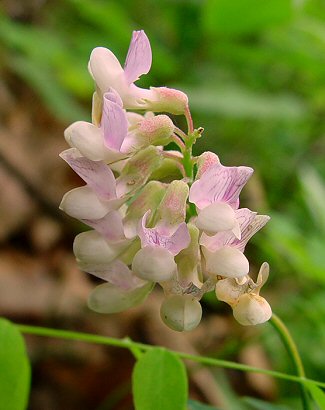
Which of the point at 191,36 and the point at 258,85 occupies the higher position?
the point at 191,36

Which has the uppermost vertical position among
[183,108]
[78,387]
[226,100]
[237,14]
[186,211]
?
[183,108]

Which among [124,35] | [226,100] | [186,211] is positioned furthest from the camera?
[124,35]

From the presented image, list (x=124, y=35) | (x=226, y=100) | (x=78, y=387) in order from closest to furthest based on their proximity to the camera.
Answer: (x=78, y=387)
(x=226, y=100)
(x=124, y=35)

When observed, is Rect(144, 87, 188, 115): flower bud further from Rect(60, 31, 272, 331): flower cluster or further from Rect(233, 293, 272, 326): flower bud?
Rect(233, 293, 272, 326): flower bud

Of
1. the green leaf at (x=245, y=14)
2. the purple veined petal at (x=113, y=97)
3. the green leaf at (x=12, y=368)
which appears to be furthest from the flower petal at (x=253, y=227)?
the green leaf at (x=245, y=14)

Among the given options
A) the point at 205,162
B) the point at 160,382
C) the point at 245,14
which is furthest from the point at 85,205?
the point at 245,14

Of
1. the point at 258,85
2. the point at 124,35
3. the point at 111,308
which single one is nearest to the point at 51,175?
the point at 124,35

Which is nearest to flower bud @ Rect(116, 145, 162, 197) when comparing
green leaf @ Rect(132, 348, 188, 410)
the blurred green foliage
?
green leaf @ Rect(132, 348, 188, 410)

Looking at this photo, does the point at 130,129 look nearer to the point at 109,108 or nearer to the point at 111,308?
the point at 109,108
